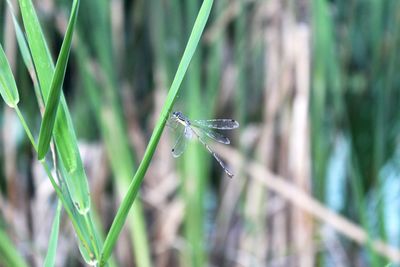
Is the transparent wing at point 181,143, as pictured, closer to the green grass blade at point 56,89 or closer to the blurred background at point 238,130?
the blurred background at point 238,130

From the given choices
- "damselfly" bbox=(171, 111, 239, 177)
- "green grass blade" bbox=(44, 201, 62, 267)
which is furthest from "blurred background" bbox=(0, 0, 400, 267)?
"green grass blade" bbox=(44, 201, 62, 267)

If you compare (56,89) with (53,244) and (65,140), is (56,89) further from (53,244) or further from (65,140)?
(53,244)

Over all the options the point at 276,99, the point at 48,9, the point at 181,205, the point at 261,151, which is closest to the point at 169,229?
the point at 181,205

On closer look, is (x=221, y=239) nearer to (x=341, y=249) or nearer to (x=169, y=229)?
(x=169, y=229)

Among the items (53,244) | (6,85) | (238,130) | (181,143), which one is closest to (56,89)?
(6,85)

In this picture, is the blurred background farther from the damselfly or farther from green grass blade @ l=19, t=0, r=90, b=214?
green grass blade @ l=19, t=0, r=90, b=214
